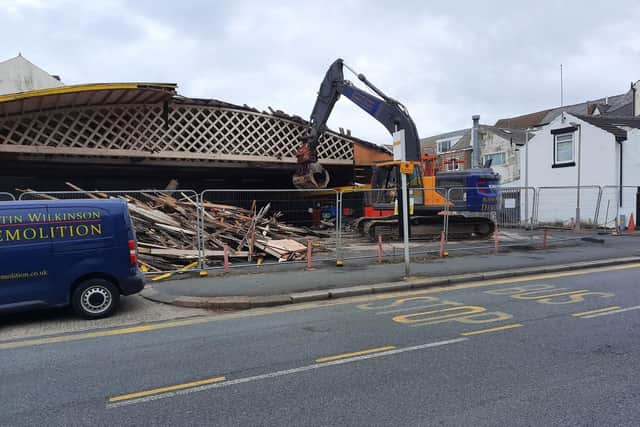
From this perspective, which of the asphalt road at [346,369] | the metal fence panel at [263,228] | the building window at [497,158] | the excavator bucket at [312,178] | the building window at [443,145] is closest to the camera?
the asphalt road at [346,369]

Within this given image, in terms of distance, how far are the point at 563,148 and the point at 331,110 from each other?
13.6 meters

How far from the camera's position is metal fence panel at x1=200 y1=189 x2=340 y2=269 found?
12.0 metres

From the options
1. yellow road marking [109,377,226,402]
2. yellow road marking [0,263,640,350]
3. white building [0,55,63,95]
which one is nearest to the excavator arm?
yellow road marking [0,263,640,350]

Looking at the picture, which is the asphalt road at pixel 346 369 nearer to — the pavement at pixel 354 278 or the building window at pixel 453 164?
the pavement at pixel 354 278

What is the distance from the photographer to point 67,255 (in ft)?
23.1

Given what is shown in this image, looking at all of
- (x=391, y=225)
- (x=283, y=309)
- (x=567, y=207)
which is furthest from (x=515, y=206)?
(x=283, y=309)

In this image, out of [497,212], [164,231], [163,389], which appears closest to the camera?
[163,389]

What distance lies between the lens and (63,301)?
23.2ft

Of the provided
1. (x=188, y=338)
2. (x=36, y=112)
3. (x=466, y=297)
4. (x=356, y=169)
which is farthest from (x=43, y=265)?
(x=356, y=169)

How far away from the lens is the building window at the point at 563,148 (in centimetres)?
2442

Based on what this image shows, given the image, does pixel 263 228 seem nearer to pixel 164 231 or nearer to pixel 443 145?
pixel 164 231

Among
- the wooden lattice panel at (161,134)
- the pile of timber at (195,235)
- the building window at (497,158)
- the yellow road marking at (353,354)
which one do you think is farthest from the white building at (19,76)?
the yellow road marking at (353,354)

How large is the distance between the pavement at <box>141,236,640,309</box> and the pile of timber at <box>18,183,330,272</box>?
133cm

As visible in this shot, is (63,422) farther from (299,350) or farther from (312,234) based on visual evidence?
(312,234)
